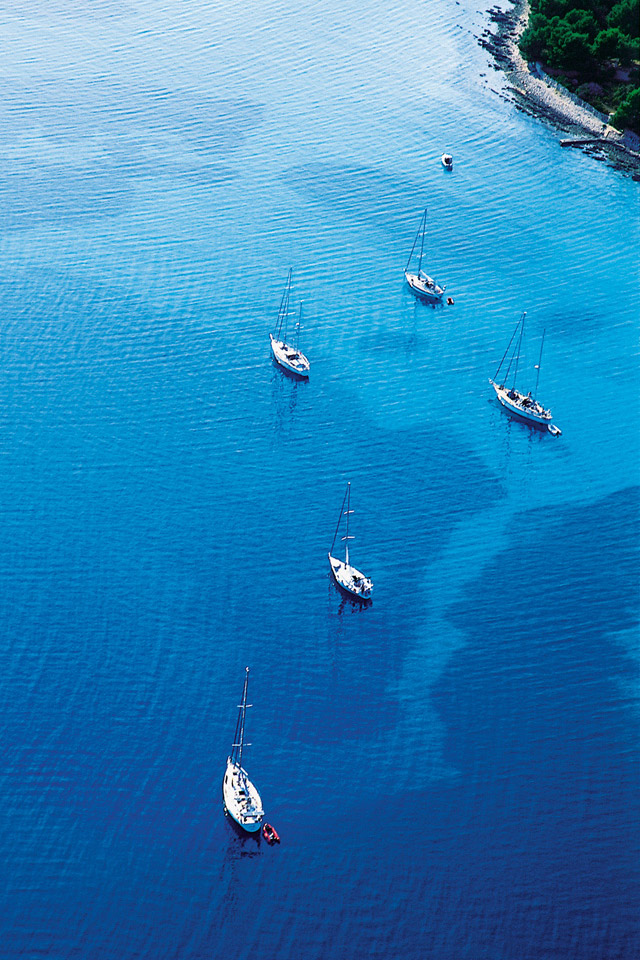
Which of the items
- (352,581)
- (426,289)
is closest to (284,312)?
(426,289)

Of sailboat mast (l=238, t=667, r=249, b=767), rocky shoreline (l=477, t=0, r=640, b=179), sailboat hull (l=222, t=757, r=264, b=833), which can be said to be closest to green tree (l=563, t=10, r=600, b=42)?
rocky shoreline (l=477, t=0, r=640, b=179)

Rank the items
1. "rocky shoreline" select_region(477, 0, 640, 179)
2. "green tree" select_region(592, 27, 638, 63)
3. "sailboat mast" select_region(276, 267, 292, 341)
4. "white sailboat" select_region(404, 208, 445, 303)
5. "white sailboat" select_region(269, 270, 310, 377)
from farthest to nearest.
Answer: "green tree" select_region(592, 27, 638, 63) < "rocky shoreline" select_region(477, 0, 640, 179) < "white sailboat" select_region(404, 208, 445, 303) < "sailboat mast" select_region(276, 267, 292, 341) < "white sailboat" select_region(269, 270, 310, 377)

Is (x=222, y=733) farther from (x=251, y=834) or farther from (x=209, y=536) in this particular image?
(x=209, y=536)

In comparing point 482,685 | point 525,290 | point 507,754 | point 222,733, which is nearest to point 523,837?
point 507,754

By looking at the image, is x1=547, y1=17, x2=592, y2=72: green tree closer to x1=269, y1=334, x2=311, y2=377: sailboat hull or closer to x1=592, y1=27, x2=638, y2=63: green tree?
x1=592, y1=27, x2=638, y2=63: green tree

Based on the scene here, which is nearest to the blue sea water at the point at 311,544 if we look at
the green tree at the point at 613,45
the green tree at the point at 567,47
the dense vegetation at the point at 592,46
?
the dense vegetation at the point at 592,46

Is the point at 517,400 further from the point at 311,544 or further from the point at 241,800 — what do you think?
the point at 241,800
